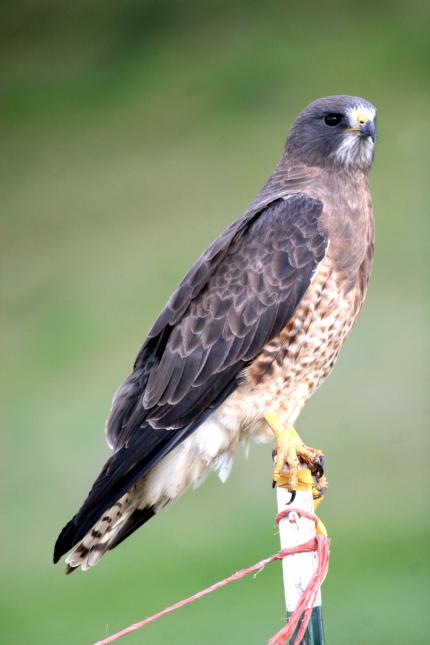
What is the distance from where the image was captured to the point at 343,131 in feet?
7.38

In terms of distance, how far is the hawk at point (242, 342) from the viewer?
2.08 metres

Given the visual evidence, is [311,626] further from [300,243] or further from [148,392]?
[300,243]

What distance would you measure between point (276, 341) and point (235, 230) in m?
0.26

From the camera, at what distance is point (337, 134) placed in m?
2.26

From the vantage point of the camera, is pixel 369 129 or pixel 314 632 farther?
pixel 369 129

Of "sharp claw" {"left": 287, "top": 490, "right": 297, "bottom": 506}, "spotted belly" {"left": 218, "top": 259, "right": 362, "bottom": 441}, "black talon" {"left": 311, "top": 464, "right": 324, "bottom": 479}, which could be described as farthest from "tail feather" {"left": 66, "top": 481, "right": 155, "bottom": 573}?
"sharp claw" {"left": 287, "top": 490, "right": 297, "bottom": 506}

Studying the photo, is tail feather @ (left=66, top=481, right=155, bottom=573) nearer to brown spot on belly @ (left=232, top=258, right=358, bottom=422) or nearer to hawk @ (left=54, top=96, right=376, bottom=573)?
hawk @ (left=54, top=96, right=376, bottom=573)

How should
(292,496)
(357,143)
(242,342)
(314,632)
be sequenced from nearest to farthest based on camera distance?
1. (314,632)
2. (292,496)
3. (242,342)
4. (357,143)

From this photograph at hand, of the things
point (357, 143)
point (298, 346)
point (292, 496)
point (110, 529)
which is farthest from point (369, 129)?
point (110, 529)

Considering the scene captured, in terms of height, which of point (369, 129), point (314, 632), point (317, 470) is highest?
point (369, 129)

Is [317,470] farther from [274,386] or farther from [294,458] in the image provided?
[274,386]

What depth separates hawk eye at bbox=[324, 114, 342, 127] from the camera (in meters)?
2.27

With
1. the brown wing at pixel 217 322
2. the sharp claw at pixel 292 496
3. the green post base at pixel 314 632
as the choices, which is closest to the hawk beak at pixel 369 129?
the brown wing at pixel 217 322

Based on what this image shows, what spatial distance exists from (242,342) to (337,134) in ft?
1.82
